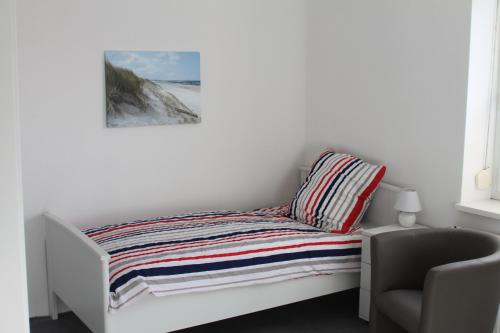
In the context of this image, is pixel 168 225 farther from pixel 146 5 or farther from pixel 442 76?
pixel 442 76

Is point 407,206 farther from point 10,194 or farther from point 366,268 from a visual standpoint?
point 10,194

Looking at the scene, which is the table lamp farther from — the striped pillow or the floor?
the floor

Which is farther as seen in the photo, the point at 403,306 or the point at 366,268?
the point at 366,268

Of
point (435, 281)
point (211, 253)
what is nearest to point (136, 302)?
point (211, 253)

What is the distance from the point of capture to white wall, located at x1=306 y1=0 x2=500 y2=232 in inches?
128

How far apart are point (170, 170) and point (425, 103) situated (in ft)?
5.34

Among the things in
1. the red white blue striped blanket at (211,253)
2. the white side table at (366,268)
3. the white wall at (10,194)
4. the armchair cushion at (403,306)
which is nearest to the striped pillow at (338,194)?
the red white blue striped blanket at (211,253)

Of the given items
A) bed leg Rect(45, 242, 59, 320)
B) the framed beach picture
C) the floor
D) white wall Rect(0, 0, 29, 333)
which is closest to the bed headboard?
the floor

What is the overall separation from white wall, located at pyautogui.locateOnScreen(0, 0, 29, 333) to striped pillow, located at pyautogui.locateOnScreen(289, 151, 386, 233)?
2.64 metres

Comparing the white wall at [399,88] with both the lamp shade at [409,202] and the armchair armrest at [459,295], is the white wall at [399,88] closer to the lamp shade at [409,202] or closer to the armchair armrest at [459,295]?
the lamp shade at [409,202]

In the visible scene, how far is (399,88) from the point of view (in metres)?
3.59

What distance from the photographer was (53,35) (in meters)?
3.44

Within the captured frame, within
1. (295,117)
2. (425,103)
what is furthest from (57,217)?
(425,103)

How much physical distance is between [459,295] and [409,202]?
0.87 meters
